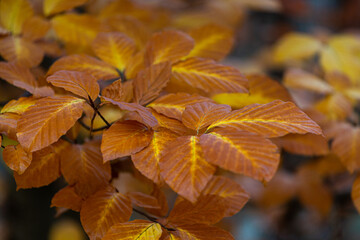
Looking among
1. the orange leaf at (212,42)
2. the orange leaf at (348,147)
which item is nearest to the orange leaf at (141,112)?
the orange leaf at (212,42)

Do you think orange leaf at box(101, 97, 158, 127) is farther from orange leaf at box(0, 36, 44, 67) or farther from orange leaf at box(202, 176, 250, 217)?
orange leaf at box(0, 36, 44, 67)

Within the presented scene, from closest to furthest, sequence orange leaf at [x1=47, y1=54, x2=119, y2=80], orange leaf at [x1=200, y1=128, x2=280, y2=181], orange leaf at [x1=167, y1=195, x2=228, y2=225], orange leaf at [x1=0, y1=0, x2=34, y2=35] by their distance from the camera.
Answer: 1. orange leaf at [x1=200, y1=128, x2=280, y2=181]
2. orange leaf at [x1=167, y1=195, x2=228, y2=225]
3. orange leaf at [x1=47, y1=54, x2=119, y2=80]
4. orange leaf at [x1=0, y1=0, x2=34, y2=35]

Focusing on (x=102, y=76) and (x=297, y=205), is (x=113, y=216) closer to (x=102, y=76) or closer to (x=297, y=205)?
(x=102, y=76)

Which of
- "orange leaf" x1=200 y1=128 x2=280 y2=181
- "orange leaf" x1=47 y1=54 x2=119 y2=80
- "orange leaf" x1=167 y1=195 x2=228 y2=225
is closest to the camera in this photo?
"orange leaf" x1=200 y1=128 x2=280 y2=181

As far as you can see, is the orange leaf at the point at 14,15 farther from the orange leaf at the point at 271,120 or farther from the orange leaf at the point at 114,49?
the orange leaf at the point at 271,120

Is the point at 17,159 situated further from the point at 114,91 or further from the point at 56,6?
the point at 56,6

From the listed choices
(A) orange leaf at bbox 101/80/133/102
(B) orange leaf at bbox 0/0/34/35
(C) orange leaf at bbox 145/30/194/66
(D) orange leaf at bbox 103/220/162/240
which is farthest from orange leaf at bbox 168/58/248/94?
(B) orange leaf at bbox 0/0/34/35

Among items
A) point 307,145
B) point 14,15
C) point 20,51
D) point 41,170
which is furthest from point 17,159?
point 307,145
